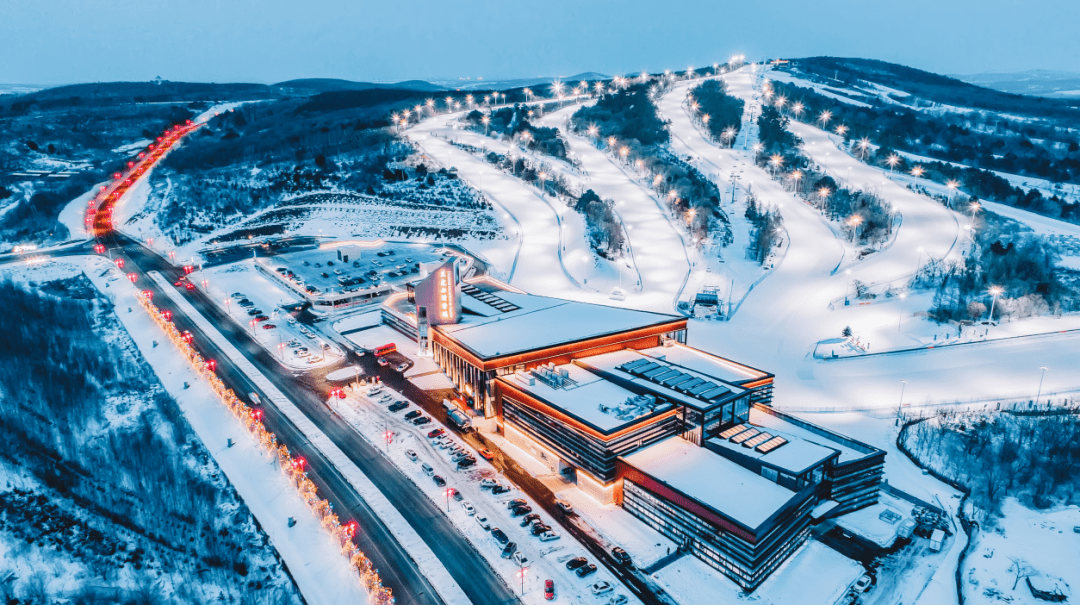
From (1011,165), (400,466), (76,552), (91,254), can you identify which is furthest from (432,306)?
(1011,165)

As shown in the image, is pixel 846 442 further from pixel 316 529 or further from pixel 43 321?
pixel 43 321

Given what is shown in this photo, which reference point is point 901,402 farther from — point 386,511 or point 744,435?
point 386,511

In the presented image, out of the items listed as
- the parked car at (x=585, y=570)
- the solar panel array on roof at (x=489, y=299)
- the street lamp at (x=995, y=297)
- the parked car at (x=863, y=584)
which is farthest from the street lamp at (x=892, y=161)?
the parked car at (x=585, y=570)

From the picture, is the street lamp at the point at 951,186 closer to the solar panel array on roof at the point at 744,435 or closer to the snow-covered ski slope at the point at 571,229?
the snow-covered ski slope at the point at 571,229

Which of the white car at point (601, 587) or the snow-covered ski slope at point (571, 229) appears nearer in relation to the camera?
the white car at point (601, 587)

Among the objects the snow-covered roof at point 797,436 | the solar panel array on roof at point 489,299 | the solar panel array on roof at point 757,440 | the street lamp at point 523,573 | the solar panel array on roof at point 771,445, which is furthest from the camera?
the solar panel array on roof at point 489,299

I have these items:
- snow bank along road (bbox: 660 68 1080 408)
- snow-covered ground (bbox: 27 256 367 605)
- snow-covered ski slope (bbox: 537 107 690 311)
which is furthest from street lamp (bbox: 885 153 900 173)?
snow-covered ground (bbox: 27 256 367 605)
